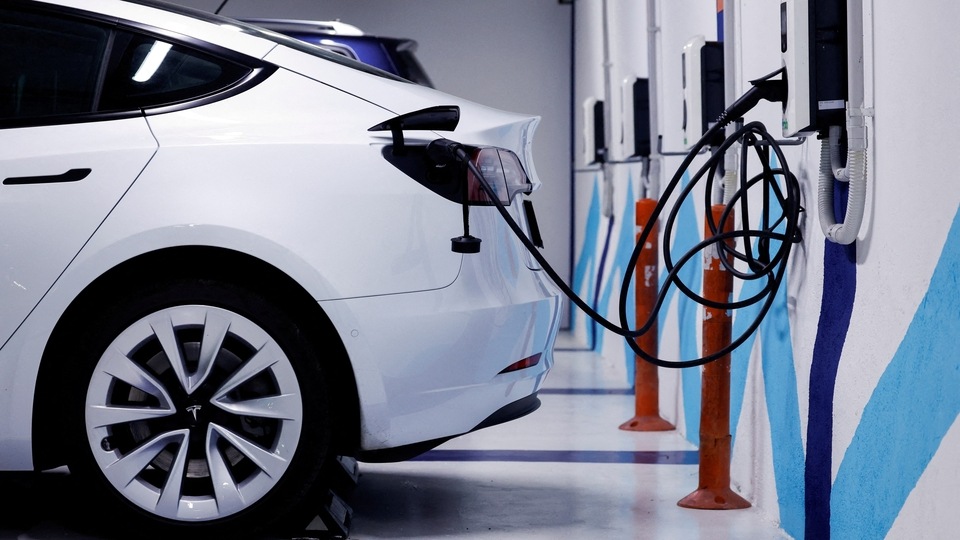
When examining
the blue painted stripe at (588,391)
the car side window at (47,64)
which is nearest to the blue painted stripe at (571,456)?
the blue painted stripe at (588,391)

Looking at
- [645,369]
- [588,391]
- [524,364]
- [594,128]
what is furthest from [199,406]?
[594,128]

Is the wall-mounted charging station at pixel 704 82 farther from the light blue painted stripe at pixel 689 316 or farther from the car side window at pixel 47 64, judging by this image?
the car side window at pixel 47 64

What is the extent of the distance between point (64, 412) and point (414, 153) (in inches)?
39.6

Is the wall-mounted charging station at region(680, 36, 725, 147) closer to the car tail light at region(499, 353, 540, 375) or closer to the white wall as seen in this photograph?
the white wall

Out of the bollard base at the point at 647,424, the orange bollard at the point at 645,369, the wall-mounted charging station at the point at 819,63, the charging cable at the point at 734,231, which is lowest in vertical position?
the bollard base at the point at 647,424

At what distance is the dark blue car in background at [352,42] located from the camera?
5137 millimetres

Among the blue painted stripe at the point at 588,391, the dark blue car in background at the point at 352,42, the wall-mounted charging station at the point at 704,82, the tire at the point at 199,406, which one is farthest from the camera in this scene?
the blue painted stripe at the point at 588,391

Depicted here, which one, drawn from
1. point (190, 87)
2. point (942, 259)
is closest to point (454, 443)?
point (190, 87)

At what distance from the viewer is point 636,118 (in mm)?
5031

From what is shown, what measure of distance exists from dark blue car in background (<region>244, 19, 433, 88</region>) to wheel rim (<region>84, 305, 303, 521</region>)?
2.67 metres

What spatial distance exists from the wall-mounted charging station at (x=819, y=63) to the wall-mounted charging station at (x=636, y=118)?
2363mm

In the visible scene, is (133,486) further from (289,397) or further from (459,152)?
(459,152)

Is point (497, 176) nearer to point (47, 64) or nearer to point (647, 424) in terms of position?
point (47, 64)

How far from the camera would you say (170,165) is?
103 inches
